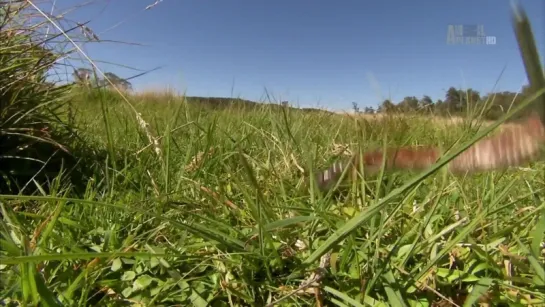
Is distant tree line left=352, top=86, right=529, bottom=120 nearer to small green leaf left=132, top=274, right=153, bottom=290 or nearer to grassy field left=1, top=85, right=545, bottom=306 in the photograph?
grassy field left=1, top=85, right=545, bottom=306

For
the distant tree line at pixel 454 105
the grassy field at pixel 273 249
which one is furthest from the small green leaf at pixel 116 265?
the distant tree line at pixel 454 105

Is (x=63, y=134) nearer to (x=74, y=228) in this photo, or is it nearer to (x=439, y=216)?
(x=74, y=228)

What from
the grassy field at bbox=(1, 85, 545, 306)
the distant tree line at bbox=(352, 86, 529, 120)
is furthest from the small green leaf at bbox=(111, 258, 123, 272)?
the distant tree line at bbox=(352, 86, 529, 120)

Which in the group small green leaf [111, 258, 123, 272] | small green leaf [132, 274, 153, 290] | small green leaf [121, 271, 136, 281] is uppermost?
small green leaf [111, 258, 123, 272]

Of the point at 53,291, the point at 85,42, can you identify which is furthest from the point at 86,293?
the point at 85,42

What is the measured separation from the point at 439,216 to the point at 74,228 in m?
0.78

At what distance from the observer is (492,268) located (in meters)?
0.72

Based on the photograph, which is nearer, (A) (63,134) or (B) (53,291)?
(B) (53,291)

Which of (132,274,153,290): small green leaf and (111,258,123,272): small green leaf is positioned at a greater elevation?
(111,258,123,272): small green leaf

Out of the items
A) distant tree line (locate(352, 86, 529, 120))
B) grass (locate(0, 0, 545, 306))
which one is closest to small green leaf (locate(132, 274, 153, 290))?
grass (locate(0, 0, 545, 306))

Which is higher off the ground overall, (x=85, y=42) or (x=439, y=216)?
(x=85, y=42)

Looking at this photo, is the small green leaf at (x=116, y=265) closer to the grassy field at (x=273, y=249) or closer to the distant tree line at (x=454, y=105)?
the grassy field at (x=273, y=249)

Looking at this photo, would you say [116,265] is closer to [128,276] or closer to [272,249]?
[128,276]

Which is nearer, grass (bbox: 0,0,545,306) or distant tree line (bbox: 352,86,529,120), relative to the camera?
grass (bbox: 0,0,545,306)
